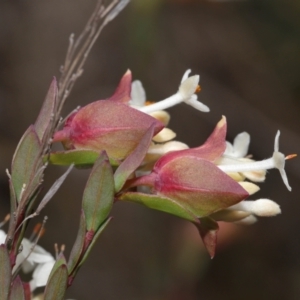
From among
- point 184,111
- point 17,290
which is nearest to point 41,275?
point 17,290

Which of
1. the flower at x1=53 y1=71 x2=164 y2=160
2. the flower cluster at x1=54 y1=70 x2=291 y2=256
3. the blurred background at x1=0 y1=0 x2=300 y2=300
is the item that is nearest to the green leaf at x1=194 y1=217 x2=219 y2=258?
the flower cluster at x1=54 y1=70 x2=291 y2=256

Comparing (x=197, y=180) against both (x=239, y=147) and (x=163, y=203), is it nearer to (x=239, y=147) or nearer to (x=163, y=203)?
(x=163, y=203)

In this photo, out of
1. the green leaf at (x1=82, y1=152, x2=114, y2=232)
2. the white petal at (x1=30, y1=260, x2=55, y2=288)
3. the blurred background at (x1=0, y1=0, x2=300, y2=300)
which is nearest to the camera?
the green leaf at (x1=82, y1=152, x2=114, y2=232)

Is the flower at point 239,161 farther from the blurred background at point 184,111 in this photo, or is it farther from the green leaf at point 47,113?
the blurred background at point 184,111

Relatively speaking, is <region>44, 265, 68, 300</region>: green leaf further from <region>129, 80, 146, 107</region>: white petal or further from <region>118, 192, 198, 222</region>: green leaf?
Answer: <region>129, 80, 146, 107</region>: white petal

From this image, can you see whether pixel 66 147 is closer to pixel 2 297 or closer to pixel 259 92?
pixel 2 297
